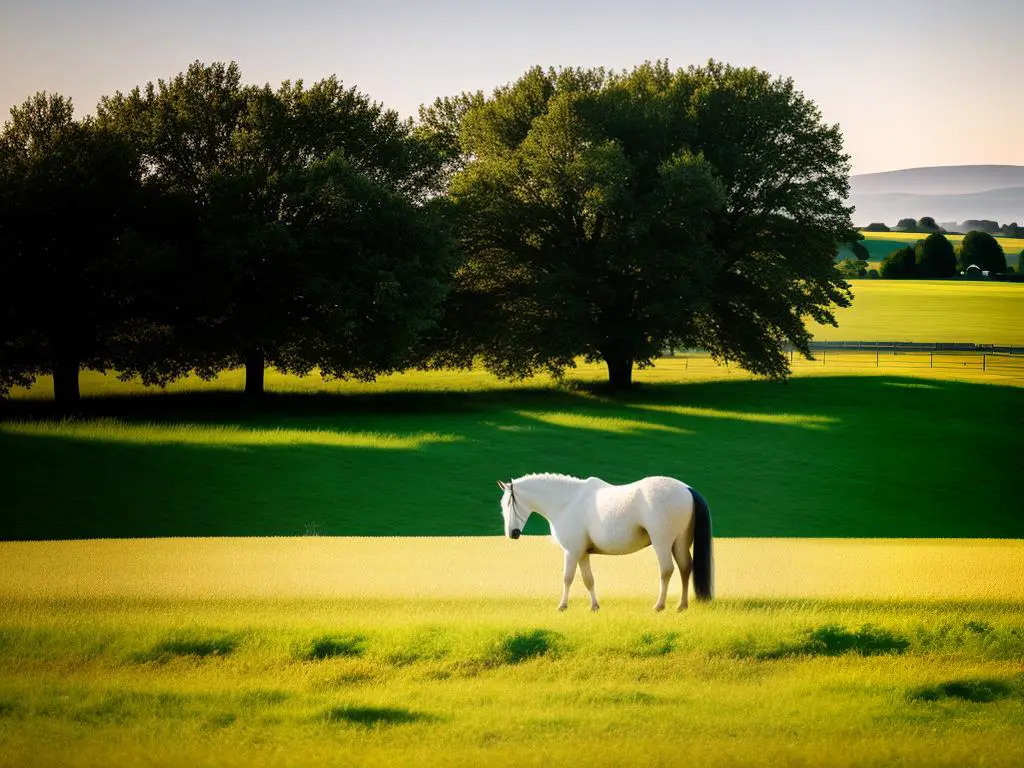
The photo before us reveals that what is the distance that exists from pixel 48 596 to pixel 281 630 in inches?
170

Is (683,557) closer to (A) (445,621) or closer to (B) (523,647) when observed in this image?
(B) (523,647)

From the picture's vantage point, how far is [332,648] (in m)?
11.1

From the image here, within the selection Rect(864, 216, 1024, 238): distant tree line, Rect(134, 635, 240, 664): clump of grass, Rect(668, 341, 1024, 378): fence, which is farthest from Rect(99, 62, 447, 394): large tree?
Rect(864, 216, 1024, 238): distant tree line

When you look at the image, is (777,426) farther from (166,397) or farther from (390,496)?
(166,397)

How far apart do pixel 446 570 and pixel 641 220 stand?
1234 inches

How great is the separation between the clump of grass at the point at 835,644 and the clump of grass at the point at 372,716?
11.6ft

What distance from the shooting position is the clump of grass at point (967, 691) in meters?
9.96

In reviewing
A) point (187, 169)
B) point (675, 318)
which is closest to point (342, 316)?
point (187, 169)

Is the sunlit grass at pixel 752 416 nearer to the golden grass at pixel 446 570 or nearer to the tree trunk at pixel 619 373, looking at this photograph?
the tree trunk at pixel 619 373

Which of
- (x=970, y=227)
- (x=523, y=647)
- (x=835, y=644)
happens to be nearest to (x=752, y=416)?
(x=835, y=644)

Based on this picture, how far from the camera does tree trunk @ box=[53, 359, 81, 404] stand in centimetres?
4019

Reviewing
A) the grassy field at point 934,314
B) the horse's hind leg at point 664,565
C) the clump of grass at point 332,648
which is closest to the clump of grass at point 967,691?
the horse's hind leg at point 664,565

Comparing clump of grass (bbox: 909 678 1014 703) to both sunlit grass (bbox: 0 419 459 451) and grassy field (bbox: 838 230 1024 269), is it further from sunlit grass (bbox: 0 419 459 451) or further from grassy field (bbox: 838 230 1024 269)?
grassy field (bbox: 838 230 1024 269)

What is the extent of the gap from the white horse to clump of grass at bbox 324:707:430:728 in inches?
Result: 87.4
